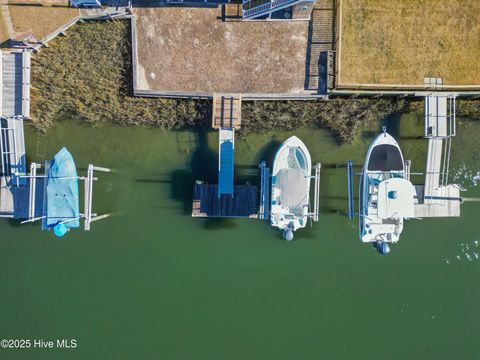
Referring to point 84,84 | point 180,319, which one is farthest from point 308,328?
point 84,84

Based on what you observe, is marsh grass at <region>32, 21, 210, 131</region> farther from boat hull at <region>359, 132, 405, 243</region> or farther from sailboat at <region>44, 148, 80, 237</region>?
boat hull at <region>359, 132, 405, 243</region>

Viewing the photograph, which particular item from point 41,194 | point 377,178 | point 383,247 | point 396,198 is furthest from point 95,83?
point 383,247

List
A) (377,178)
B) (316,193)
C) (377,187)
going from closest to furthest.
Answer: (377,187)
(377,178)
(316,193)

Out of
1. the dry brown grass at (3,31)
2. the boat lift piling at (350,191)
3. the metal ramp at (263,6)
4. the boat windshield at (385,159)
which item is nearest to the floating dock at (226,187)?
the metal ramp at (263,6)

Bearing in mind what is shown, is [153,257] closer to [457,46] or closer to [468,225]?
[468,225]

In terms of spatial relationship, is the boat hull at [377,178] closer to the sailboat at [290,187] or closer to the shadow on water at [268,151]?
the sailboat at [290,187]

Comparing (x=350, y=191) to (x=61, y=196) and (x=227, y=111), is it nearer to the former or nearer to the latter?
(x=227, y=111)

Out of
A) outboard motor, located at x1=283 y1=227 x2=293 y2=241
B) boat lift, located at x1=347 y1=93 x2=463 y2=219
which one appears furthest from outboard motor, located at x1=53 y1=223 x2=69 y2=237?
boat lift, located at x1=347 y1=93 x2=463 y2=219
